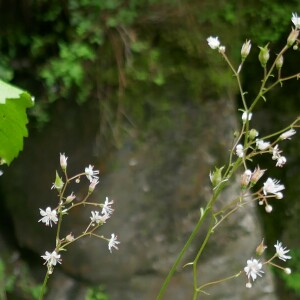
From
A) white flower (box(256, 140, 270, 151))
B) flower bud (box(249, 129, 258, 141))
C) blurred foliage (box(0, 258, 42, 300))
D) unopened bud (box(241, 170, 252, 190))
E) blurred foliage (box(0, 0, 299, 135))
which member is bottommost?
blurred foliage (box(0, 258, 42, 300))

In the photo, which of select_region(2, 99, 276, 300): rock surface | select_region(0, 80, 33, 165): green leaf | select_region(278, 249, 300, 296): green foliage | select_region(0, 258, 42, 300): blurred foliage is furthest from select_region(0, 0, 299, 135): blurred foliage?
select_region(0, 80, 33, 165): green leaf

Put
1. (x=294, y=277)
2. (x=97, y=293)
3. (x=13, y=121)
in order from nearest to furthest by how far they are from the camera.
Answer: (x=13, y=121) < (x=97, y=293) < (x=294, y=277)

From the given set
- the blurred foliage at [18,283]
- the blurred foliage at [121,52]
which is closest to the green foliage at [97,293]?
the blurred foliage at [18,283]

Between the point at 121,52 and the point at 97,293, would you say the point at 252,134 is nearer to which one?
the point at 121,52

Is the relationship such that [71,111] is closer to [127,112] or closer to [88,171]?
[127,112]

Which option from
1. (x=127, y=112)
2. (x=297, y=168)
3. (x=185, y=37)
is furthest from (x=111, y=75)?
(x=297, y=168)

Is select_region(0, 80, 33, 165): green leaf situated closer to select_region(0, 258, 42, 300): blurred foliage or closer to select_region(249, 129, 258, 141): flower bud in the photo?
select_region(249, 129, 258, 141): flower bud

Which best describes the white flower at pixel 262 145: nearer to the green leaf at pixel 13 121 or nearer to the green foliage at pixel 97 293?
the green leaf at pixel 13 121

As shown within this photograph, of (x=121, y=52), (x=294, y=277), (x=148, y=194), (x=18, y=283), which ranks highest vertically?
(x=121, y=52)

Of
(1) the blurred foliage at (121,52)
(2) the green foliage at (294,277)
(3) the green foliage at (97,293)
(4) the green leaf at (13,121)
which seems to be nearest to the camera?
(4) the green leaf at (13,121)

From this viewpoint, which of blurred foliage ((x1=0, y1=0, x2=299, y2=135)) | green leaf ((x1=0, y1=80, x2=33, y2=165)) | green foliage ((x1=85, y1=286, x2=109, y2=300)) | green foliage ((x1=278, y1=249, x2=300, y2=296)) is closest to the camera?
green leaf ((x1=0, y1=80, x2=33, y2=165))

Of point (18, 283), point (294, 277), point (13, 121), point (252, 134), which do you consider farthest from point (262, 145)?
point (294, 277)
